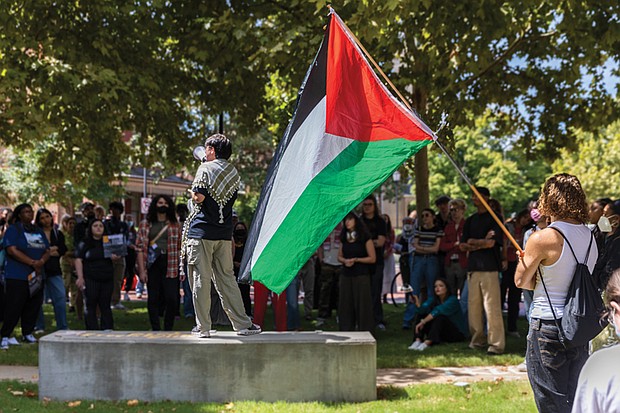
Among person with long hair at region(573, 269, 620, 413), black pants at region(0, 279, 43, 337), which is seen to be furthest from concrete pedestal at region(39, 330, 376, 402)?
person with long hair at region(573, 269, 620, 413)

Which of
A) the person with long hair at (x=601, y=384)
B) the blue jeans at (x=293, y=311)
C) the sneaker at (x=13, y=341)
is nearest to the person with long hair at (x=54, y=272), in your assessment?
the sneaker at (x=13, y=341)

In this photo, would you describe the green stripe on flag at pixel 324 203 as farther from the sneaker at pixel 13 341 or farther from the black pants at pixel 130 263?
the black pants at pixel 130 263

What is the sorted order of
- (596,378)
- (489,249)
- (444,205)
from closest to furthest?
(596,378)
(489,249)
(444,205)

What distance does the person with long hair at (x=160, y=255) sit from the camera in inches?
432

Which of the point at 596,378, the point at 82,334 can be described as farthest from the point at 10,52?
the point at 596,378

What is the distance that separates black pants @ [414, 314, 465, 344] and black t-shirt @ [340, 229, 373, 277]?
1.07 metres

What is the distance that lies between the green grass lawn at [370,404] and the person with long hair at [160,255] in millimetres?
3352

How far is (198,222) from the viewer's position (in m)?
7.57

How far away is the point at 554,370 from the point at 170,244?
7365 millimetres

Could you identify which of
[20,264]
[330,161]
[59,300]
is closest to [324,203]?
[330,161]

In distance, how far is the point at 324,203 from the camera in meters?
6.22

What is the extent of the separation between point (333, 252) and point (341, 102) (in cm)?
759

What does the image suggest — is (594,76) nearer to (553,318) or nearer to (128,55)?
(128,55)

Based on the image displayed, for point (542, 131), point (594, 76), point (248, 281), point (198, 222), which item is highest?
point (594, 76)
